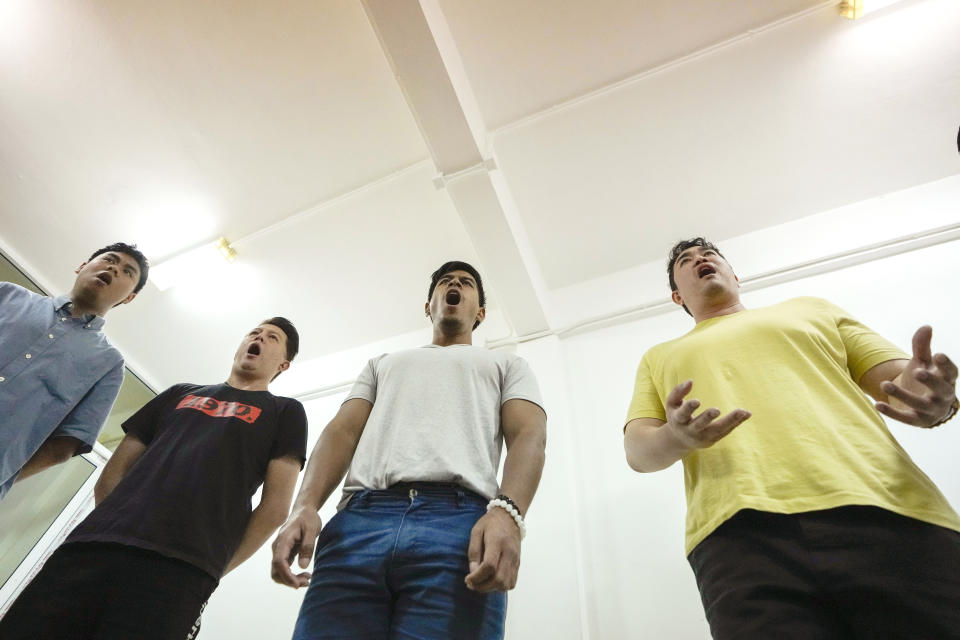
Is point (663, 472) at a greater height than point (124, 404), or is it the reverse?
point (124, 404)

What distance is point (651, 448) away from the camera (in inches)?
44.4

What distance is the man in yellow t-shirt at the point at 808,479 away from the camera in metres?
0.77

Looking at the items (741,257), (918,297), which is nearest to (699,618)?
(918,297)

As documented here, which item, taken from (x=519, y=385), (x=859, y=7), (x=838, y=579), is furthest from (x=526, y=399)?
(x=859, y=7)

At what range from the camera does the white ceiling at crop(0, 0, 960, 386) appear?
7.41 ft

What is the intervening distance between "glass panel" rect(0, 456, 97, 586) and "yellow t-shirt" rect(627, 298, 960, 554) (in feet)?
11.4

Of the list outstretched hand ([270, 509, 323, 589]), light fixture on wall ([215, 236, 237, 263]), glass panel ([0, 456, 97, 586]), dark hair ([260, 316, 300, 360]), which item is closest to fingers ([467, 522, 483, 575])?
outstretched hand ([270, 509, 323, 589])

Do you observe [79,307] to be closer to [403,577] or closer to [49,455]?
[49,455]

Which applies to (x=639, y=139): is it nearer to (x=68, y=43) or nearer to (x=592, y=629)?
(x=592, y=629)

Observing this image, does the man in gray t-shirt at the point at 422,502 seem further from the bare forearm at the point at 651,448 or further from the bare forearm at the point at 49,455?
the bare forearm at the point at 49,455

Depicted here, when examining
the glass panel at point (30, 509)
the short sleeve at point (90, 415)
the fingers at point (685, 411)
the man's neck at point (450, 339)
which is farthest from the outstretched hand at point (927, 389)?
the glass panel at point (30, 509)

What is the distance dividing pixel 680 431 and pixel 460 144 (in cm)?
174

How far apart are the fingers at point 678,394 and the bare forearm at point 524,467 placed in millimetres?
282

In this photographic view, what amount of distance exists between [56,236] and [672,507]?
3584 millimetres
